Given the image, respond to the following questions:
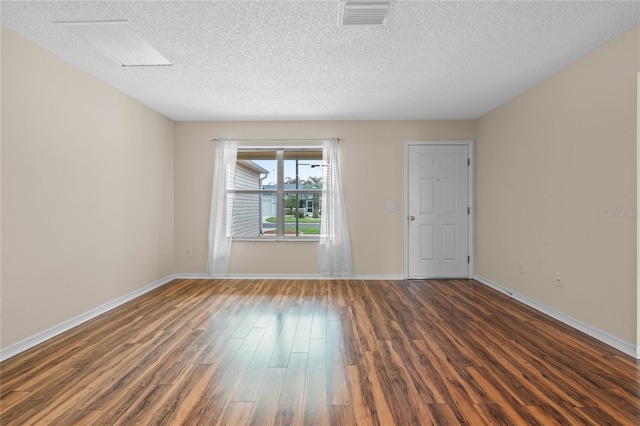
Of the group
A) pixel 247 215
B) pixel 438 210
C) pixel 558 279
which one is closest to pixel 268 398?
pixel 558 279

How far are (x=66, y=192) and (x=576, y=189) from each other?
4.74 metres

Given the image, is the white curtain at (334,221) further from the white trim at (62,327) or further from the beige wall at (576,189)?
the white trim at (62,327)

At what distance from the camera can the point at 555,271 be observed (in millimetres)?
3230

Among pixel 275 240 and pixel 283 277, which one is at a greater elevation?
pixel 275 240

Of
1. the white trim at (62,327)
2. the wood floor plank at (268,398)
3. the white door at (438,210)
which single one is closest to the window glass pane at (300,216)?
the white door at (438,210)

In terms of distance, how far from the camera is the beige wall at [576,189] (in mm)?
2486

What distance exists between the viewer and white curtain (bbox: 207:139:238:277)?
194 inches

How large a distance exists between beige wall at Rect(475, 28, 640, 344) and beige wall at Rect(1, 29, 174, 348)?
15.5 ft

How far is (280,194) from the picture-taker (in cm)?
516

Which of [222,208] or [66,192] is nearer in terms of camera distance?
[66,192]

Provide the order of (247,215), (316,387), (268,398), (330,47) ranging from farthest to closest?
1. (247,215)
2. (330,47)
3. (316,387)
4. (268,398)

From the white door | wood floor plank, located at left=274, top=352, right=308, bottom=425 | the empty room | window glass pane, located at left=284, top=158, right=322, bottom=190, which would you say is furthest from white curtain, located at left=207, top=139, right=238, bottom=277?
wood floor plank, located at left=274, top=352, right=308, bottom=425

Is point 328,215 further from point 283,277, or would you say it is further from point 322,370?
point 322,370

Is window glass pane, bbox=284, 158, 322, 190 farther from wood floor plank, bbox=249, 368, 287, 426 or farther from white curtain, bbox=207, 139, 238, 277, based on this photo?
wood floor plank, bbox=249, 368, 287, 426
